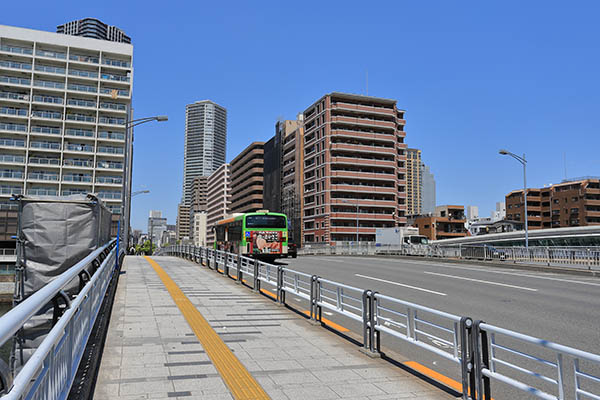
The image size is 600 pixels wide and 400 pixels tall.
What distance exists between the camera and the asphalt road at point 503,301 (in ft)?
25.4

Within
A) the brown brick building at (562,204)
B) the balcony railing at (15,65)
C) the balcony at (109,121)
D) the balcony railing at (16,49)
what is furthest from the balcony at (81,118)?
the brown brick building at (562,204)

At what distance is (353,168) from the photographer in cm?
8475

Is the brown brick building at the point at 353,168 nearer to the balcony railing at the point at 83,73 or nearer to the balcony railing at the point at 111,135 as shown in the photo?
the balcony railing at the point at 111,135

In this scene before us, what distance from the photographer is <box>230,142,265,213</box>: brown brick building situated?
4948 inches

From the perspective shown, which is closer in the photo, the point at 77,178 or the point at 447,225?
the point at 77,178

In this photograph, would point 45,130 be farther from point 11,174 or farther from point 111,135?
point 111,135

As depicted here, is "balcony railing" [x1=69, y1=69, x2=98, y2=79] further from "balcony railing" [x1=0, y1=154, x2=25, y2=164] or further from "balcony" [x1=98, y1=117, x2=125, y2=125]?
"balcony railing" [x1=0, y1=154, x2=25, y2=164]

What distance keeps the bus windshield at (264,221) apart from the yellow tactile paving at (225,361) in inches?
609


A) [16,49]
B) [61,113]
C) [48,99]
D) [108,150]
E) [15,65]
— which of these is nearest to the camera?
[15,65]

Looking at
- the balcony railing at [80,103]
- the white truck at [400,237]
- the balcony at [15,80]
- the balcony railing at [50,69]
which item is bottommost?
the white truck at [400,237]

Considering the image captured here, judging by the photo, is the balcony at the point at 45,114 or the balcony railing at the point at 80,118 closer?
the balcony at the point at 45,114

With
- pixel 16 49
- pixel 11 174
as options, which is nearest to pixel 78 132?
pixel 11 174

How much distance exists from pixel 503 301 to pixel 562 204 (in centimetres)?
11075

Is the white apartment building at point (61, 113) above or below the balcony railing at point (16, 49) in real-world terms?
below
